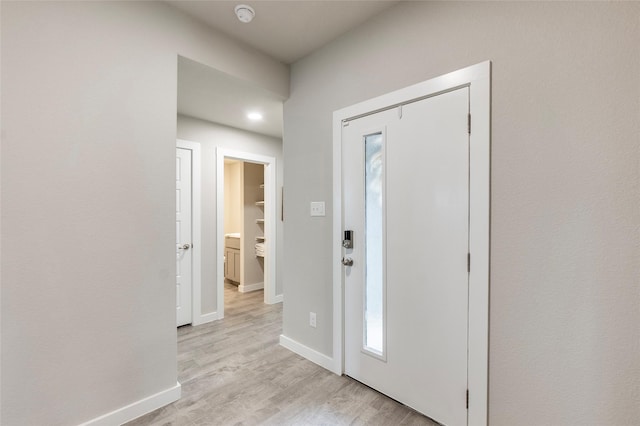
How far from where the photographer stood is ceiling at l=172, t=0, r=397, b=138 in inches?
73.4

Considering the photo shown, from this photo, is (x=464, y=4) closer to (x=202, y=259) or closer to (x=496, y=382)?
(x=496, y=382)

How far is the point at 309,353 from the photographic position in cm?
246

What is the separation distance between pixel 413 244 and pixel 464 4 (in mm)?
1396

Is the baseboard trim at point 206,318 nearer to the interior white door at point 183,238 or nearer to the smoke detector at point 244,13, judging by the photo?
the interior white door at point 183,238

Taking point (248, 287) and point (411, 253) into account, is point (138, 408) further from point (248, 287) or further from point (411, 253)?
point (248, 287)

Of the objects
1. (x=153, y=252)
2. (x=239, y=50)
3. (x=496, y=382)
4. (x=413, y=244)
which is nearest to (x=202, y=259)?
(x=153, y=252)

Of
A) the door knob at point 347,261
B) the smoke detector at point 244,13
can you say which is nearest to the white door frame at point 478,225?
the door knob at point 347,261

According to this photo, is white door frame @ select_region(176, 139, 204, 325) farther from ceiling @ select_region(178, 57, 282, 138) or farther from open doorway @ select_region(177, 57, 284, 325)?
ceiling @ select_region(178, 57, 282, 138)

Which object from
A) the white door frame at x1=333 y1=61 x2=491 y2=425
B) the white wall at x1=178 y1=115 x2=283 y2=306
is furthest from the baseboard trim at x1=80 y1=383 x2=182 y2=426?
the white door frame at x1=333 y1=61 x2=491 y2=425

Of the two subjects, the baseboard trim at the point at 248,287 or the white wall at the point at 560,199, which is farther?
the baseboard trim at the point at 248,287

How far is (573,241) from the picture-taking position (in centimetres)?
126

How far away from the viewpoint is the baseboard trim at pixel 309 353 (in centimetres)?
228

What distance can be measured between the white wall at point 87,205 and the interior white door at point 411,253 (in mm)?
1300

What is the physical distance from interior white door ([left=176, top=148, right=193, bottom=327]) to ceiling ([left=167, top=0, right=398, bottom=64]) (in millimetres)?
1591
